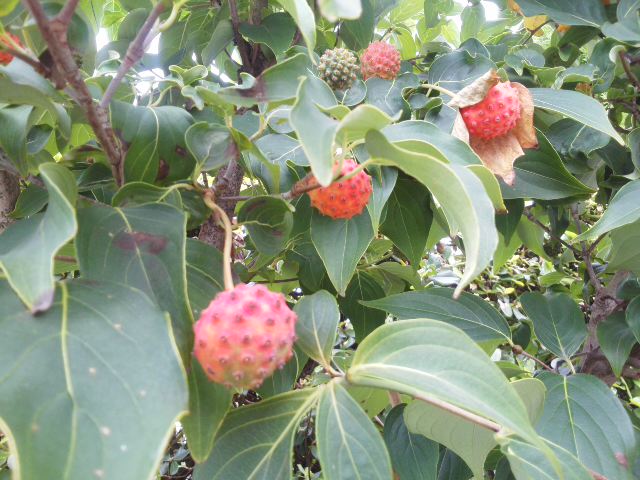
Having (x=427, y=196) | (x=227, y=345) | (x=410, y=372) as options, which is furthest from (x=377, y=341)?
(x=427, y=196)

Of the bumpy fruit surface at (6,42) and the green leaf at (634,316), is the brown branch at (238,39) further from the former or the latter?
the green leaf at (634,316)

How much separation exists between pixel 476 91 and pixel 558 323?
18.7 inches

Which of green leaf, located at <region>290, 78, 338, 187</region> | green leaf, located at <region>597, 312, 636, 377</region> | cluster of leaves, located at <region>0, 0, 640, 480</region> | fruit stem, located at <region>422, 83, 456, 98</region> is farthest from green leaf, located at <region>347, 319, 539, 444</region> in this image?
green leaf, located at <region>597, 312, 636, 377</region>

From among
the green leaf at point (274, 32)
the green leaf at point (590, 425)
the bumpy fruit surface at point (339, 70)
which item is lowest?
the green leaf at point (590, 425)

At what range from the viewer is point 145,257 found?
1.60ft

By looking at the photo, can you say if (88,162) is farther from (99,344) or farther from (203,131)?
(99,344)

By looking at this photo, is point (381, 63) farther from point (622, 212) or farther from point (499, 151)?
point (622, 212)

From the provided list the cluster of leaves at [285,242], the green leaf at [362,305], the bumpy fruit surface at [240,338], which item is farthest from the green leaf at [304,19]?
the green leaf at [362,305]

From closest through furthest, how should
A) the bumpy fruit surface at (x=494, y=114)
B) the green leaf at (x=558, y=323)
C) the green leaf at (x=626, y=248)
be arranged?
the bumpy fruit surface at (x=494, y=114), the green leaf at (x=626, y=248), the green leaf at (x=558, y=323)

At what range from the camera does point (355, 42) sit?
1132 millimetres

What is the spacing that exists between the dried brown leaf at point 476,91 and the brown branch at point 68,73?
1.58 ft

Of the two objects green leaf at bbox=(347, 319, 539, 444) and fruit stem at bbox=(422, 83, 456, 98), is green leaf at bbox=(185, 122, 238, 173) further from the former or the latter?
fruit stem at bbox=(422, 83, 456, 98)

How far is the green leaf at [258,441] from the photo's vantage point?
0.55m

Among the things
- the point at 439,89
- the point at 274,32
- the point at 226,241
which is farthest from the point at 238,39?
the point at 226,241
